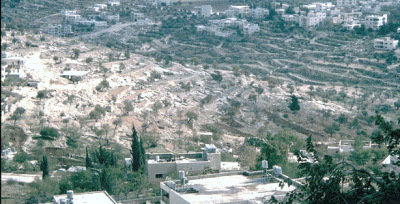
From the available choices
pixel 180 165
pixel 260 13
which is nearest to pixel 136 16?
pixel 260 13

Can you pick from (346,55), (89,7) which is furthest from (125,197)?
(89,7)

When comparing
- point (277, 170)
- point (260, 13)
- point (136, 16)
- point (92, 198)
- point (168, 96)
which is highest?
point (277, 170)

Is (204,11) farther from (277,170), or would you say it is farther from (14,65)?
(277,170)

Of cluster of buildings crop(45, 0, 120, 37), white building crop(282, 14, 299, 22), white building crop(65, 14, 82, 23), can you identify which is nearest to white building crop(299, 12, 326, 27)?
white building crop(282, 14, 299, 22)

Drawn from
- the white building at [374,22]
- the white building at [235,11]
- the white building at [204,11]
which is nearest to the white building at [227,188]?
the white building at [374,22]

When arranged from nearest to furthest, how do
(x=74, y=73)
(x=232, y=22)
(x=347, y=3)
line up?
(x=74, y=73)
(x=232, y=22)
(x=347, y=3)

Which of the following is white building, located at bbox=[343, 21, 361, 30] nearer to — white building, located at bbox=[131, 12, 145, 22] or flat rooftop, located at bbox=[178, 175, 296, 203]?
white building, located at bbox=[131, 12, 145, 22]

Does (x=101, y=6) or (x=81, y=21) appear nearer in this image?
(x=81, y=21)

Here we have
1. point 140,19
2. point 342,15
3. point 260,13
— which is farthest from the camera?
point 140,19
